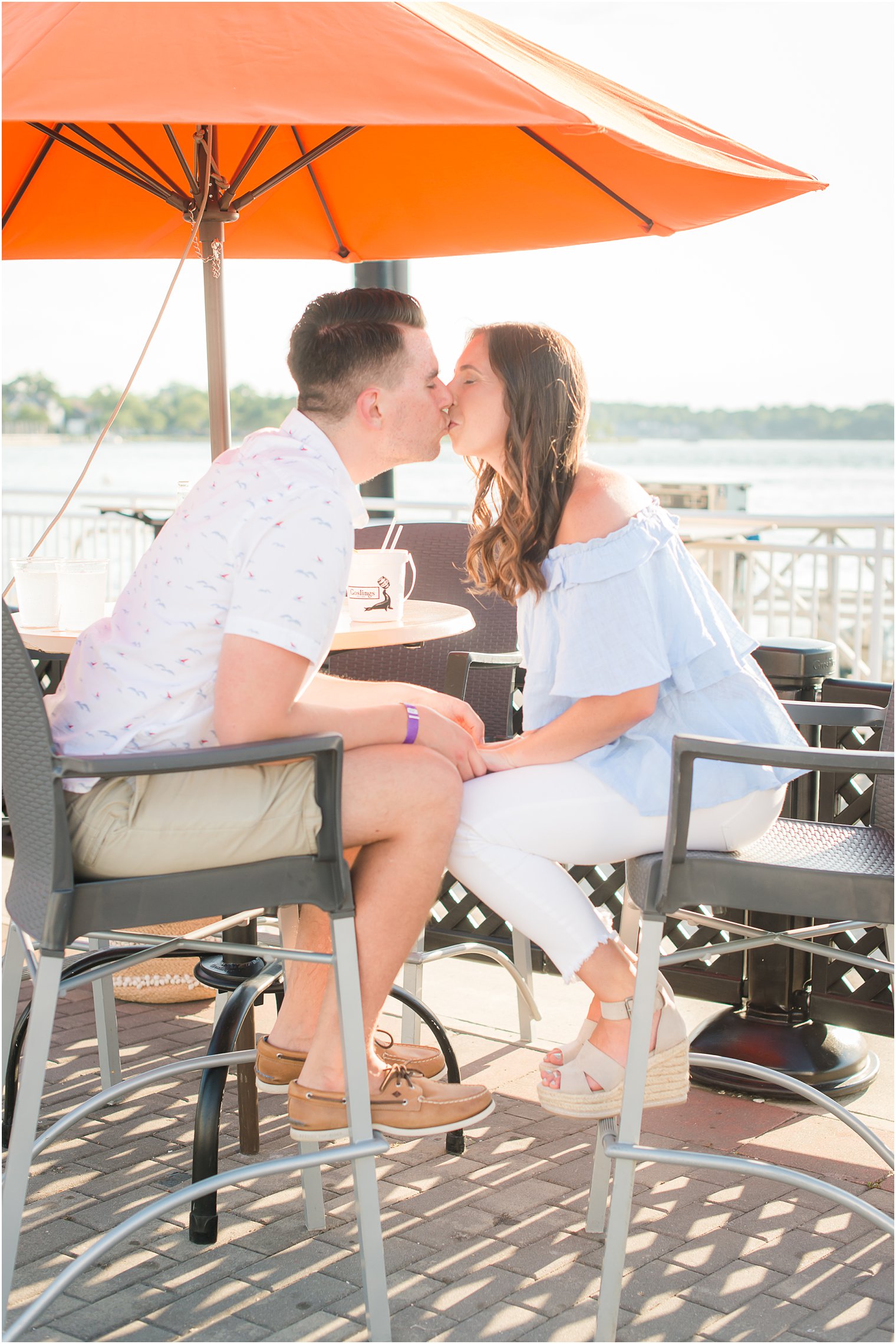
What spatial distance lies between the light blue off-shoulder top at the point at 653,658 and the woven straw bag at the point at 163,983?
158 cm

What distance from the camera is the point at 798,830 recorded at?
2312 mm

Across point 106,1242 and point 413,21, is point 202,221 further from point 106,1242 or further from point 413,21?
point 106,1242

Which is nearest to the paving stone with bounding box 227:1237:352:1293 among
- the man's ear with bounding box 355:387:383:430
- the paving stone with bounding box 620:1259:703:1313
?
the paving stone with bounding box 620:1259:703:1313

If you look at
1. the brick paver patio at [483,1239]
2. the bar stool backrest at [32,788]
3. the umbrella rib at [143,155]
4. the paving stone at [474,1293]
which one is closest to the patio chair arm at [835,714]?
the brick paver patio at [483,1239]

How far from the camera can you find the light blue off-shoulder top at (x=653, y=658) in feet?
6.86

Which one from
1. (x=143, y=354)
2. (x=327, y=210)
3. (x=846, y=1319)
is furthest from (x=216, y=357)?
(x=846, y=1319)

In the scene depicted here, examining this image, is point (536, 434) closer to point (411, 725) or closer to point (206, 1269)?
point (411, 725)

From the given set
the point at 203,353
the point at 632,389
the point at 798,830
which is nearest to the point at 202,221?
the point at 203,353

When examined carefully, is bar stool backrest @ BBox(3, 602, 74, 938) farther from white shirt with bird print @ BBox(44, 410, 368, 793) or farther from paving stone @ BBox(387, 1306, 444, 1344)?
paving stone @ BBox(387, 1306, 444, 1344)

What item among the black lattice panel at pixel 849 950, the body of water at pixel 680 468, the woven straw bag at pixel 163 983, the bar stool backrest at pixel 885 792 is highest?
the body of water at pixel 680 468

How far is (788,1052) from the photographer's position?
2.96 m

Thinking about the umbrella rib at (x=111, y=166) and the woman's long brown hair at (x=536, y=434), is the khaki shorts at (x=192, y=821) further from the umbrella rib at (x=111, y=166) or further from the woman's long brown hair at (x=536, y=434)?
the umbrella rib at (x=111, y=166)

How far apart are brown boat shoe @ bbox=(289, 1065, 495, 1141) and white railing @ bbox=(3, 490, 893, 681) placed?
1380 millimetres

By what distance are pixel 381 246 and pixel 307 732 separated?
2073 mm
